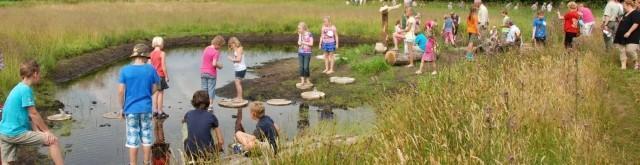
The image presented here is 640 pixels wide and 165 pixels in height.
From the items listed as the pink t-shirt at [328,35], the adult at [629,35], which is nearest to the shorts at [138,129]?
the pink t-shirt at [328,35]

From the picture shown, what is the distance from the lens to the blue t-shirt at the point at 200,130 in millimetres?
7527

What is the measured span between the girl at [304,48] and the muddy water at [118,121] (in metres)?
1.87

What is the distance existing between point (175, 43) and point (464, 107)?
19.9 meters

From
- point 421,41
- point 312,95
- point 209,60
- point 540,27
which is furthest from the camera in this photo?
point 421,41

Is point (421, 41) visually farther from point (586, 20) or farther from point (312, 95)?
point (312, 95)

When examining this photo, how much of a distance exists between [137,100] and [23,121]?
1396 mm

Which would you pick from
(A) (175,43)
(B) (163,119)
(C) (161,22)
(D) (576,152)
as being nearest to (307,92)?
(B) (163,119)

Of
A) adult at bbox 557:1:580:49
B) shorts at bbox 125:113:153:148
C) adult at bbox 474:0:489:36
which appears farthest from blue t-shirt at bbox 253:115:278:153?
adult at bbox 474:0:489:36

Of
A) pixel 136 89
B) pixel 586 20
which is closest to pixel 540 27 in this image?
pixel 586 20

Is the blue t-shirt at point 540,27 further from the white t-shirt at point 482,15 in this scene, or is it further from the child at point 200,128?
the child at point 200,128

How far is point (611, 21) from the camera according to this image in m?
16.0

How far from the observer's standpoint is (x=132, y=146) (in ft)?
27.9

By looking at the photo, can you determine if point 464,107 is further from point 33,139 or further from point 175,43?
point 175,43

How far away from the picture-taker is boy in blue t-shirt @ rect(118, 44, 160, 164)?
27.8 feet
